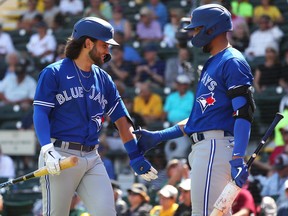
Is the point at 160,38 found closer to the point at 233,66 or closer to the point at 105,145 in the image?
the point at 105,145

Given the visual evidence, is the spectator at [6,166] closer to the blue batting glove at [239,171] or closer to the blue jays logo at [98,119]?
the blue jays logo at [98,119]

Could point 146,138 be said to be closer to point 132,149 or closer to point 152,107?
point 132,149

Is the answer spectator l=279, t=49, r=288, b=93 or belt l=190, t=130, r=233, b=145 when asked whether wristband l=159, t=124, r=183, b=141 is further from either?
spectator l=279, t=49, r=288, b=93

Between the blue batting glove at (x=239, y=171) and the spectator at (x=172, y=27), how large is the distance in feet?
22.0

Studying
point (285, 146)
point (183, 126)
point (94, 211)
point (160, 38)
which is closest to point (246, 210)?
point (285, 146)

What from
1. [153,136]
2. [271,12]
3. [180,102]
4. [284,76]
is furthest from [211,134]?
[271,12]

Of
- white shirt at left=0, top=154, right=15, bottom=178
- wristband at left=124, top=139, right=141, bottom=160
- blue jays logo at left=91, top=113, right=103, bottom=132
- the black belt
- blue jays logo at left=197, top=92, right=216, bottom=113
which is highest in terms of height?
blue jays logo at left=197, top=92, right=216, bottom=113

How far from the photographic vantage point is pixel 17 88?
12.7 meters

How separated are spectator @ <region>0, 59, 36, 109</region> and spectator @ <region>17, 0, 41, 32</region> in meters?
1.45

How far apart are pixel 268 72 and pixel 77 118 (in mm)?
5148

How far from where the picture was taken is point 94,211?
18.5 ft

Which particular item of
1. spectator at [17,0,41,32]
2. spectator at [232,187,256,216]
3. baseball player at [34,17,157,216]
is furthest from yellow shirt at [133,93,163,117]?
baseball player at [34,17,157,216]

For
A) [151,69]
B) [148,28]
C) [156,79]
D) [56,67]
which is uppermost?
[56,67]

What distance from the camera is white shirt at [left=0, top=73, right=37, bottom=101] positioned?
12.6m
